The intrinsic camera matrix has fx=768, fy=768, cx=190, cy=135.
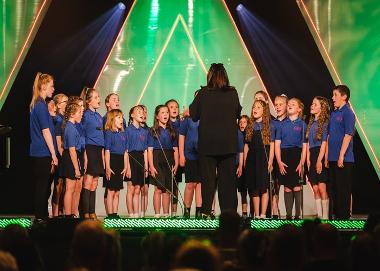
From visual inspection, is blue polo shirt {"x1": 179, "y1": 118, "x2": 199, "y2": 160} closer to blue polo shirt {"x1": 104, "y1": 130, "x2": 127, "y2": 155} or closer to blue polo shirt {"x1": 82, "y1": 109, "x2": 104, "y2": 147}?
blue polo shirt {"x1": 104, "y1": 130, "x2": 127, "y2": 155}

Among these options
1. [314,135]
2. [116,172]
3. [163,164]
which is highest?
[314,135]

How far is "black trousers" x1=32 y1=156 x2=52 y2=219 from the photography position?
8.52 m

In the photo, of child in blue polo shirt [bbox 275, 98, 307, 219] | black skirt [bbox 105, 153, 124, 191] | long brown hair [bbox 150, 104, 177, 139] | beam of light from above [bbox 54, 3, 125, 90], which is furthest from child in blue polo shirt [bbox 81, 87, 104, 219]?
beam of light from above [bbox 54, 3, 125, 90]

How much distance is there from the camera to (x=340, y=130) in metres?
9.50

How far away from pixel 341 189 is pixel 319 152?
49.6 inches

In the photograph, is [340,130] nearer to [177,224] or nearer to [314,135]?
[314,135]

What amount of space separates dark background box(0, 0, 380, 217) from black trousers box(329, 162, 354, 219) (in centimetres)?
384

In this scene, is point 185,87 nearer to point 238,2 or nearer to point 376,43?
point 238,2

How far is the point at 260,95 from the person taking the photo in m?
Result: 11.0

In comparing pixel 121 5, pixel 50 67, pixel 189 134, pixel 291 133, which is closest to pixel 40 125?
pixel 189 134

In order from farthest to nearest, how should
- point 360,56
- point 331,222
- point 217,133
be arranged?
1. point 360,56
2. point 217,133
3. point 331,222

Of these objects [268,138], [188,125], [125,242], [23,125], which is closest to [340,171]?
[268,138]

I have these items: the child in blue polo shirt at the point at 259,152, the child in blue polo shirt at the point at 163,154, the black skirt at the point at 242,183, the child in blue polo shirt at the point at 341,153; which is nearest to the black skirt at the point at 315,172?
the child in blue polo shirt at the point at 259,152

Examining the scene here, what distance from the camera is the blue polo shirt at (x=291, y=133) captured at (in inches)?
415
